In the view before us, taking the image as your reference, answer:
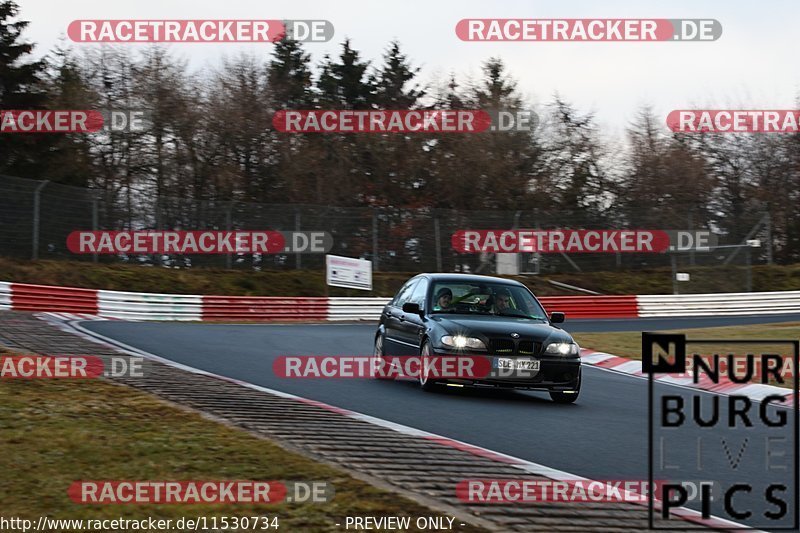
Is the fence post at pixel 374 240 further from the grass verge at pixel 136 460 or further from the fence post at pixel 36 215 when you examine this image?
the grass verge at pixel 136 460

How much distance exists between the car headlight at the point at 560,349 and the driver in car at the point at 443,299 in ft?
4.76

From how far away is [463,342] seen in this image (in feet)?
37.8

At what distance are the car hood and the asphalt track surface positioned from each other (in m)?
0.70

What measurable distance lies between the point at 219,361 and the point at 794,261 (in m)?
34.5

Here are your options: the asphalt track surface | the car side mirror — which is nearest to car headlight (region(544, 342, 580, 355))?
the asphalt track surface

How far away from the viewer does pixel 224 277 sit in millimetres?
32938

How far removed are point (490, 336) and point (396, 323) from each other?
1.97 meters

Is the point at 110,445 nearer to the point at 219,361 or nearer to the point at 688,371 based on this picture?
the point at 219,361

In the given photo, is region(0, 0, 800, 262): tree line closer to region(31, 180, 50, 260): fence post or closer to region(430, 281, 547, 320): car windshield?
region(31, 180, 50, 260): fence post

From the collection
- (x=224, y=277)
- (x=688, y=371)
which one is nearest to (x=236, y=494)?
(x=688, y=371)

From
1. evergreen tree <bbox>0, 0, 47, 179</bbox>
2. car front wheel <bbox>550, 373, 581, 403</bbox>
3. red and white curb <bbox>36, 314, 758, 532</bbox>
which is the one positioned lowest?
car front wheel <bbox>550, 373, 581, 403</bbox>

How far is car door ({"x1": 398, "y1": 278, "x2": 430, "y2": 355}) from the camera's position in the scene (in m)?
12.3

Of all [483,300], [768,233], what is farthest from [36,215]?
[768,233]

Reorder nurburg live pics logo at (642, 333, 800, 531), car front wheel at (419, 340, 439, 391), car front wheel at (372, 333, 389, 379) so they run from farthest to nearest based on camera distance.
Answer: car front wheel at (372, 333, 389, 379)
car front wheel at (419, 340, 439, 391)
nurburg live pics logo at (642, 333, 800, 531)
